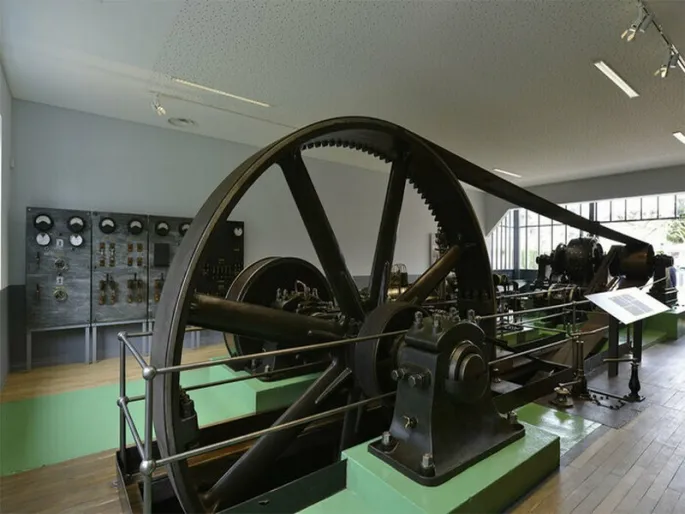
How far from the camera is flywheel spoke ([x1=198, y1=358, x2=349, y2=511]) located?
1449mm

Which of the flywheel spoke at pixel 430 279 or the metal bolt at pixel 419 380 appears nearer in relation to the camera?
the metal bolt at pixel 419 380

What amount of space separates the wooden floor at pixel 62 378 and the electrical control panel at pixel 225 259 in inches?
39.9

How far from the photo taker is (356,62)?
327 centimetres

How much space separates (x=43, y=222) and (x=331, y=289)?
12.5 feet

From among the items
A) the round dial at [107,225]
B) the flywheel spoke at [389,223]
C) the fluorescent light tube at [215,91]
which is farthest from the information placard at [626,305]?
the round dial at [107,225]

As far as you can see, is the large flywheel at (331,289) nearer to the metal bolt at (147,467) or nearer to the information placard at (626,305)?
the metal bolt at (147,467)

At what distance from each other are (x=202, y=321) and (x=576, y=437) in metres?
1.77

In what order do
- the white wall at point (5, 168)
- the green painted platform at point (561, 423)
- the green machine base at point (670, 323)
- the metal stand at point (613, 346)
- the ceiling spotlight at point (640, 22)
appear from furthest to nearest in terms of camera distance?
1. the green machine base at point (670, 323)
2. the white wall at point (5, 168)
3. the metal stand at point (613, 346)
4. the ceiling spotlight at point (640, 22)
5. the green painted platform at point (561, 423)

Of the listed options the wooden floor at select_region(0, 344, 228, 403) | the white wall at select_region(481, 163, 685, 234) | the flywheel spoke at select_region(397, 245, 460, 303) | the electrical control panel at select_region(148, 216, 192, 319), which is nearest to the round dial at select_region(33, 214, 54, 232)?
the electrical control panel at select_region(148, 216, 192, 319)

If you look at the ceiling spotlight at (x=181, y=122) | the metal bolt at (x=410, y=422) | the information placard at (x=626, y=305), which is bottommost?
the metal bolt at (x=410, y=422)

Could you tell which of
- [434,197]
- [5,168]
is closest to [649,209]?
[434,197]

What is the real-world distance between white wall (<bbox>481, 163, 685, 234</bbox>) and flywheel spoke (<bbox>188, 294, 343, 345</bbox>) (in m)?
8.07

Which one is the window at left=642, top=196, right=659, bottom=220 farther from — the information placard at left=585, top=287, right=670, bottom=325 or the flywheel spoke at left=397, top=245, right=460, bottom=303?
the flywheel spoke at left=397, top=245, right=460, bottom=303

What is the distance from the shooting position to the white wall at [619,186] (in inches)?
276
